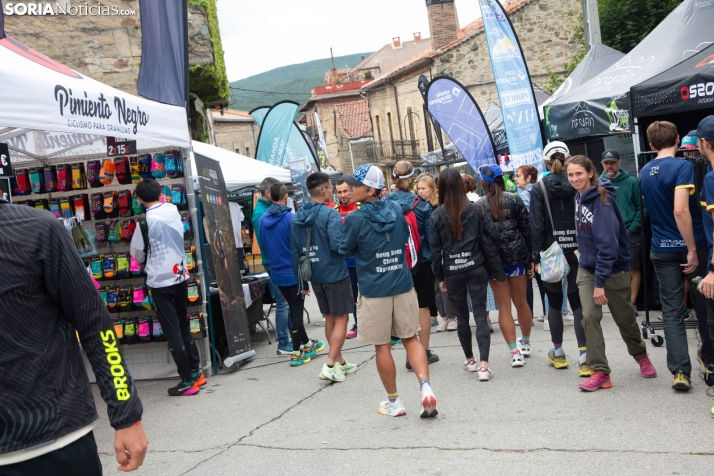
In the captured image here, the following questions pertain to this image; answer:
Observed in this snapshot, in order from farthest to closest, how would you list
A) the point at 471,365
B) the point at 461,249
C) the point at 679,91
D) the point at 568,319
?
1. the point at 568,319
2. the point at 679,91
3. the point at 471,365
4. the point at 461,249

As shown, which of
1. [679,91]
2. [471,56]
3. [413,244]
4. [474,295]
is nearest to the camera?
[474,295]

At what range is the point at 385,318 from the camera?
18.9 feet

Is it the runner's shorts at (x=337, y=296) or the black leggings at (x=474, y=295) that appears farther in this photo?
the runner's shorts at (x=337, y=296)

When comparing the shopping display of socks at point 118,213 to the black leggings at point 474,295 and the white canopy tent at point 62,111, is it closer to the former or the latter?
the white canopy tent at point 62,111

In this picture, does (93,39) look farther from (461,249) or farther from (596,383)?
(596,383)

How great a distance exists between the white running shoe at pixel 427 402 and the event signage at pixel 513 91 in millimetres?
6364

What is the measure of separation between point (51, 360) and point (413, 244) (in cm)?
484

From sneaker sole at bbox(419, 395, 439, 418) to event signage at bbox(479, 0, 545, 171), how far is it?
6412mm

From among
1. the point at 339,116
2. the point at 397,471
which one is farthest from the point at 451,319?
the point at 339,116

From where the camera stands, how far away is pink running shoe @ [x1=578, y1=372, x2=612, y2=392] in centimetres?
596

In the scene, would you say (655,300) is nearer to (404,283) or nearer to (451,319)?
(451,319)

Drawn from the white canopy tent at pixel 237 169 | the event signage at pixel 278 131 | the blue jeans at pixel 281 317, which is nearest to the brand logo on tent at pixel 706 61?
the blue jeans at pixel 281 317

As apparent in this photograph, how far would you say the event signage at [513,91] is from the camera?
11352 millimetres

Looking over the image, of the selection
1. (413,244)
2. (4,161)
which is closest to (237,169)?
(413,244)
